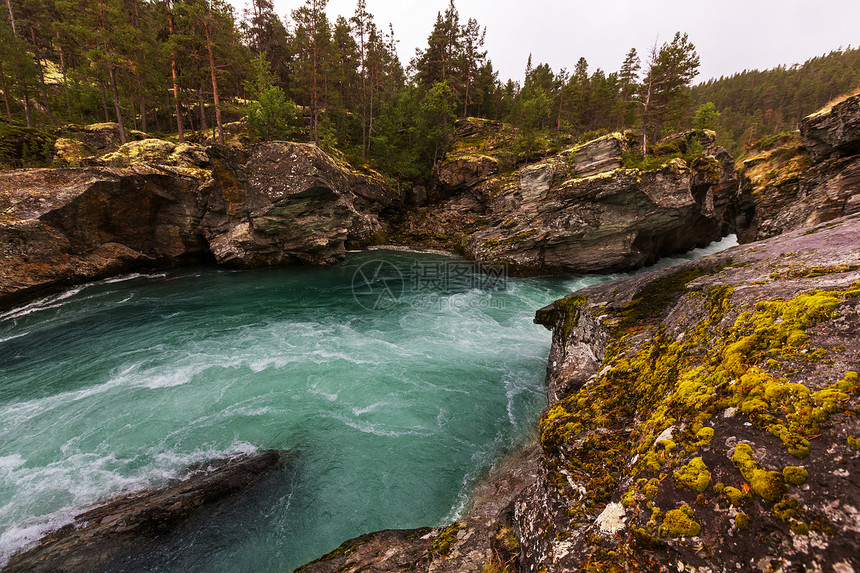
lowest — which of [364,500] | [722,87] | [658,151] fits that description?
[364,500]

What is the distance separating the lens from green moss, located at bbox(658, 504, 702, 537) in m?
2.70

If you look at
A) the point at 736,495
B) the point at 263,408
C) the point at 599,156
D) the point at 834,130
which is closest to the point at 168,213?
the point at 263,408

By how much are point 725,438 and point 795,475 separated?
625 millimetres

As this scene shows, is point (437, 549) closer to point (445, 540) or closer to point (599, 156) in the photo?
point (445, 540)

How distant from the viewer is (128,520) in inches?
239

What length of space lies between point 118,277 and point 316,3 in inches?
1330

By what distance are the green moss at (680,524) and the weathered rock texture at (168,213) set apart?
2582cm

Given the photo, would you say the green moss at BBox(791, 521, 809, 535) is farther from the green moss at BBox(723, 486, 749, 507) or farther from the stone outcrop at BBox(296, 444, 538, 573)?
the stone outcrop at BBox(296, 444, 538, 573)

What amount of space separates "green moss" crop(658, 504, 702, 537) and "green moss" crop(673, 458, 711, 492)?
201 millimetres

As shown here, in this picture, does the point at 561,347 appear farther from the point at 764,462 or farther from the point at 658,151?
the point at 658,151

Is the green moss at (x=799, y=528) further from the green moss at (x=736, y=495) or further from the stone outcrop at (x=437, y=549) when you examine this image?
the stone outcrop at (x=437, y=549)

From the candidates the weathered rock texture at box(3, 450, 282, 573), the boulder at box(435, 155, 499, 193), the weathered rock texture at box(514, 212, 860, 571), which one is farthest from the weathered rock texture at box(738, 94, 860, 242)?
the weathered rock texture at box(3, 450, 282, 573)

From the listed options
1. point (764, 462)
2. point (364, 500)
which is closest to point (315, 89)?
point (364, 500)

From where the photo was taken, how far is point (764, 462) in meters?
2.67
